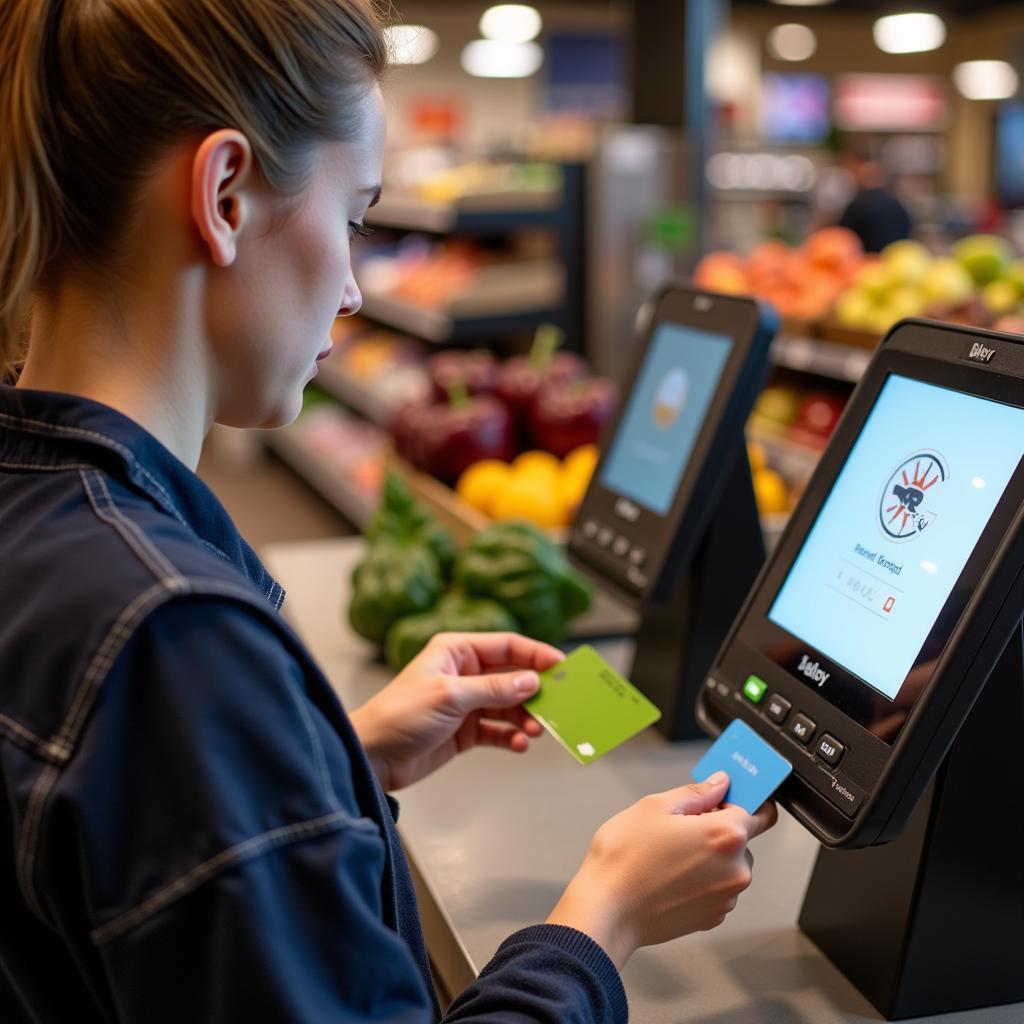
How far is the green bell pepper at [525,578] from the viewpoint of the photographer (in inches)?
69.8

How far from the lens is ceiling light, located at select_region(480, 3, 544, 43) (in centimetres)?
1375

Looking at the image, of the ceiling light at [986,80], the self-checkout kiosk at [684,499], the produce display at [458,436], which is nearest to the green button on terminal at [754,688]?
the self-checkout kiosk at [684,499]

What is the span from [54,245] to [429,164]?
24.3 ft

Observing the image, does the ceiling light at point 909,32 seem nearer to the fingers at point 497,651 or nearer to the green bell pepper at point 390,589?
the green bell pepper at point 390,589

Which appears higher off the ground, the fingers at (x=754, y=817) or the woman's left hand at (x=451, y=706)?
the fingers at (x=754, y=817)

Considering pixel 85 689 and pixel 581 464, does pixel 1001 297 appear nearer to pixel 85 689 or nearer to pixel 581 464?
pixel 581 464

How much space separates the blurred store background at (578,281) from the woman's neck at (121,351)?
1.10 ft

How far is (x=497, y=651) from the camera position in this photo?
50.8 inches

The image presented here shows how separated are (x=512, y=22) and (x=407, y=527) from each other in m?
13.1

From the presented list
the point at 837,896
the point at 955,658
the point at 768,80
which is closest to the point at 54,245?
the point at 955,658

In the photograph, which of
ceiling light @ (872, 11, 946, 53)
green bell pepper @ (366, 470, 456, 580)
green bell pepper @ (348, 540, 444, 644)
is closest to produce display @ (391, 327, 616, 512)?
green bell pepper @ (366, 470, 456, 580)

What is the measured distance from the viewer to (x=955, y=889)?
971 mm

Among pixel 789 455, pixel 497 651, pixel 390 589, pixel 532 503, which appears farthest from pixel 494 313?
pixel 497 651

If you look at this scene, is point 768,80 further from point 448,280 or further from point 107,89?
point 107,89
